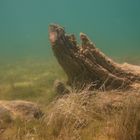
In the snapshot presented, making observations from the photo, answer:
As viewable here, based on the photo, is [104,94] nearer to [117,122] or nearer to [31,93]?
[117,122]

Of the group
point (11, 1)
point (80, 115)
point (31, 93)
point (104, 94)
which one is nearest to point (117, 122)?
point (80, 115)

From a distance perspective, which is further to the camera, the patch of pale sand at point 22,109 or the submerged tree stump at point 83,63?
Answer: the submerged tree stump at point 83,63

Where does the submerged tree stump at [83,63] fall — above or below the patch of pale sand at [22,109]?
above

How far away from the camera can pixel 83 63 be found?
26.6ft

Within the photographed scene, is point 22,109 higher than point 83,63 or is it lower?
lower

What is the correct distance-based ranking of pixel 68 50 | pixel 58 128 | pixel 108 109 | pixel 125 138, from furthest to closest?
pixel 68 50 < pixel 108 109 < pixel 58 128 < pixel 125 138

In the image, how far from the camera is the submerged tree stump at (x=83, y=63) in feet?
26.4

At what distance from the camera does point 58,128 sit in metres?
6.03

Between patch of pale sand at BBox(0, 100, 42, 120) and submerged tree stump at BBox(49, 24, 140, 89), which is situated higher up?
submerged tree stump at BBox(49, 24, 140, 89)

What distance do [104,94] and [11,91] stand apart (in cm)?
555

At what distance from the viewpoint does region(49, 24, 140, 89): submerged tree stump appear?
8047 mm

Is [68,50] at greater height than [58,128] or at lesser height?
greater

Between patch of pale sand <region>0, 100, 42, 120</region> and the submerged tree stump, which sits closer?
patch of pale sand <region>0, 100, 42, 120</region>

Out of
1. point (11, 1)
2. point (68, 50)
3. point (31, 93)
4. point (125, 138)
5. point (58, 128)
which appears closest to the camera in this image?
point (125, 138)
